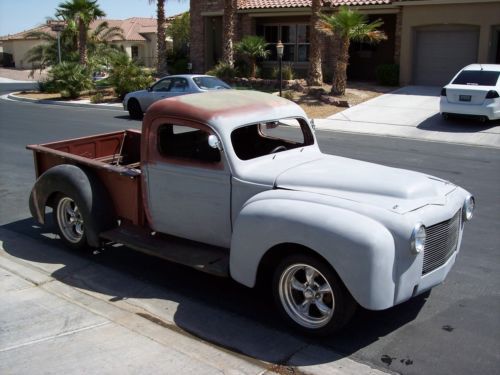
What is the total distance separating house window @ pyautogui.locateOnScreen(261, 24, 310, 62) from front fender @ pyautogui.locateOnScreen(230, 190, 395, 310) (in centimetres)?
2538

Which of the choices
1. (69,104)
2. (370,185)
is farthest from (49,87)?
(370,185)

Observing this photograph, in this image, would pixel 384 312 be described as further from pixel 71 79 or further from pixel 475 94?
pixel 71 79

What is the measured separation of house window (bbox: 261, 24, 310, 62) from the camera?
29078 mm

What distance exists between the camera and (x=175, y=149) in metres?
5.70

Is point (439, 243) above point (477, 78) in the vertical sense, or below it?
below

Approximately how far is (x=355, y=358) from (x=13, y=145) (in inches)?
452

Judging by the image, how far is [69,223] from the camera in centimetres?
666

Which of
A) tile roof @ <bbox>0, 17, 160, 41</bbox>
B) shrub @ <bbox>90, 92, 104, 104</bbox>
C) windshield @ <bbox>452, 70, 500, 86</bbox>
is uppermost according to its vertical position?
tile roof @ <bbox>0, 17, 160, 41</bbox>

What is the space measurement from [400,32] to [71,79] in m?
14.8

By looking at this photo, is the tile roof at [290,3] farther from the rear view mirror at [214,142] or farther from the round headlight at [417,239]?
the round headlight at [417,239]

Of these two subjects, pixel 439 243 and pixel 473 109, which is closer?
pixel 439 243

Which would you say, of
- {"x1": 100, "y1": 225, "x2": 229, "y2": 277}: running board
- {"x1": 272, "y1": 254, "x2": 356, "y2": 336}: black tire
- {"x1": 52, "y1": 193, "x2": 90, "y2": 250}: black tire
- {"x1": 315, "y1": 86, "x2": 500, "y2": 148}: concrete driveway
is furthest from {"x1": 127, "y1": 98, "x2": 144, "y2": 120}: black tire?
{"x1": 272, "y1": 254, "x2": 356, "y2": 336}: black tire

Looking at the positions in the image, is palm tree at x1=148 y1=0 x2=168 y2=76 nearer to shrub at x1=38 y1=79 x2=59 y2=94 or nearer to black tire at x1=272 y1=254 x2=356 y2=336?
shrub at x1=38 y1=79 x2=59 y2=94

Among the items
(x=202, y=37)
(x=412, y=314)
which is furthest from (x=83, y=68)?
(x=412, y=314)
